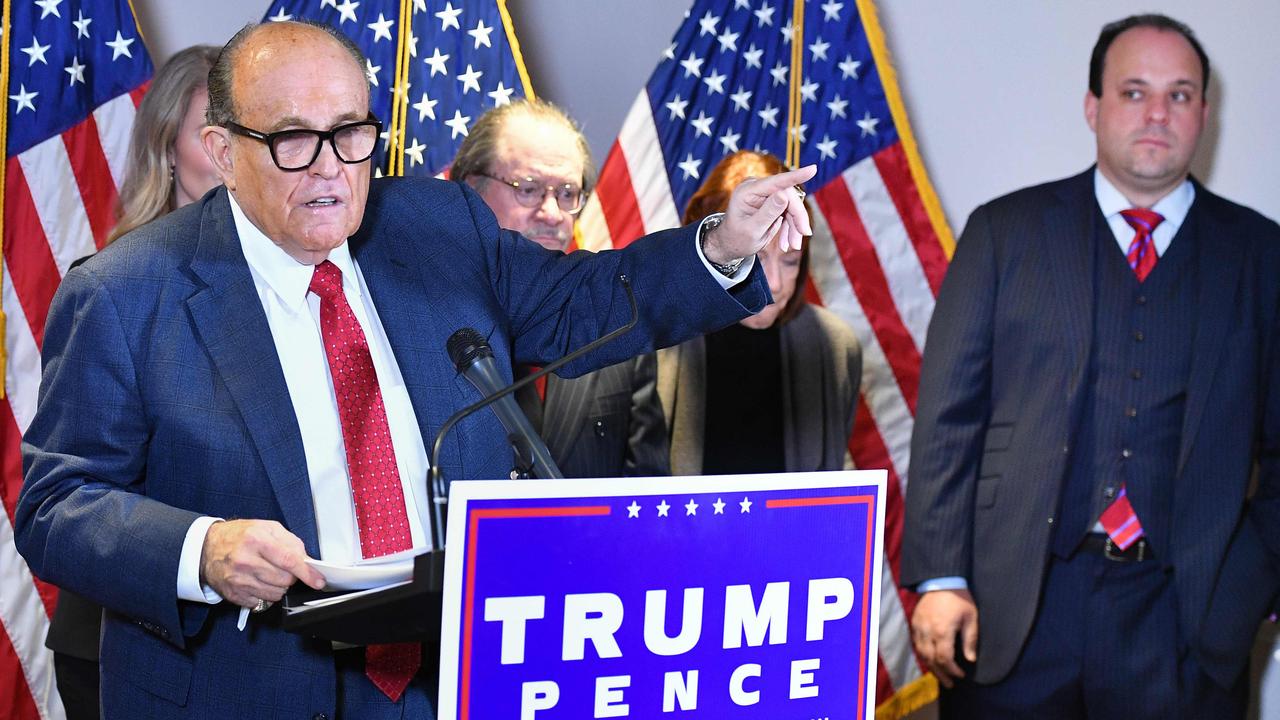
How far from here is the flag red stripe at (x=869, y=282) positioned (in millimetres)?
3820

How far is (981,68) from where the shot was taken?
3.96 m

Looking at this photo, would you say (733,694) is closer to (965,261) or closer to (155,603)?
(155,603)

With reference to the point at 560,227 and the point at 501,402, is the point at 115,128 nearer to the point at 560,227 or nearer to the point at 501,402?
the point at 560,227

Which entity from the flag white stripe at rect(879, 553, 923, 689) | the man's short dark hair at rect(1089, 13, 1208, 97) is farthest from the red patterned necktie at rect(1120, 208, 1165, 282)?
the flag white stripe at rect(879, 553, 923, 689)

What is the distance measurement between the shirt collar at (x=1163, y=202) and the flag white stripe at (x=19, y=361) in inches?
97.1

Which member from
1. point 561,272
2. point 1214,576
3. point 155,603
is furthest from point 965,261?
point 155,603

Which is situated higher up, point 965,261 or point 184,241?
point 184,241

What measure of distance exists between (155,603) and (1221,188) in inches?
120

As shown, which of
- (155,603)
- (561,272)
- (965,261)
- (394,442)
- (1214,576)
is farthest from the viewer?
(965,261)

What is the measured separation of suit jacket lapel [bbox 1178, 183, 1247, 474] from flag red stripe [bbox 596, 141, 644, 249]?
1487mm

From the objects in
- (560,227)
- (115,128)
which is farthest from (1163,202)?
(115,128)

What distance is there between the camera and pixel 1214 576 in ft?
8.76

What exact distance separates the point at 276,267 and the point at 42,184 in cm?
166

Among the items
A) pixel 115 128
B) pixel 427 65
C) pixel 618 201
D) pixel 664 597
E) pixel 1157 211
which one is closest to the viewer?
pixel 664 597
